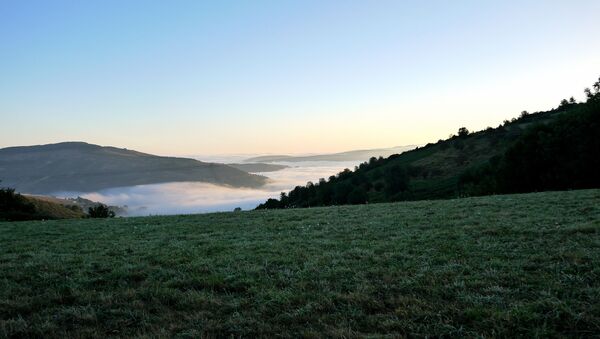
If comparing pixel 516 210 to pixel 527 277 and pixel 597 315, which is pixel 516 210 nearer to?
pixel 527 277

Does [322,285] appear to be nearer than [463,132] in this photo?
Yes

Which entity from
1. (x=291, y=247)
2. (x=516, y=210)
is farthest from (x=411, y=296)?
(x=516, y=210)

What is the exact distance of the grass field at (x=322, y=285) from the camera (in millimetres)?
6523

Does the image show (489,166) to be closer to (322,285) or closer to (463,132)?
(463,132)

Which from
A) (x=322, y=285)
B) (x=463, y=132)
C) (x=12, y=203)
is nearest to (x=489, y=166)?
(x=463, y=132)

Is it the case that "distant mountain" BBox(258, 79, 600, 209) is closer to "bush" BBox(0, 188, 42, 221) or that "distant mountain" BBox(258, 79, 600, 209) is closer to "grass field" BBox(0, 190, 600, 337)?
"grass field" BBox(0, 190, 600, 337)

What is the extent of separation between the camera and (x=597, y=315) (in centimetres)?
636

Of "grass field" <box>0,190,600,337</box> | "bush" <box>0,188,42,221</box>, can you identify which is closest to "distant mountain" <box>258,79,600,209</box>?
"grass field" <box>0,190,600,337</box>

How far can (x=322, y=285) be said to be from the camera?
28.3 feet

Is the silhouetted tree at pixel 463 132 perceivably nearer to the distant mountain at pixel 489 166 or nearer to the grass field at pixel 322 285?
the distant mountain at pixel 489 166

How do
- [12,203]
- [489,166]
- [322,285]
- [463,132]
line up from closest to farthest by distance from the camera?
[322,285]
[12,203]
[489,166]
[463,132]

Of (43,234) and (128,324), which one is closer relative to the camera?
(128,324)

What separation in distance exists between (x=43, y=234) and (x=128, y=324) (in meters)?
16.7

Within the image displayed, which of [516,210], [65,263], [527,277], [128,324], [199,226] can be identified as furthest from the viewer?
[199,226]
